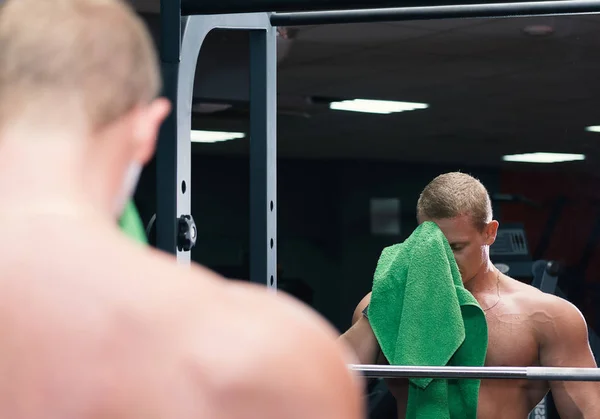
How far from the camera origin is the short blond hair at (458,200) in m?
1.80

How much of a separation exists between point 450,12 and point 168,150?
21.7 inches

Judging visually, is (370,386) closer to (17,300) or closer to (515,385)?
(515,385)

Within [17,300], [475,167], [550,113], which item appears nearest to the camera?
[17,300]

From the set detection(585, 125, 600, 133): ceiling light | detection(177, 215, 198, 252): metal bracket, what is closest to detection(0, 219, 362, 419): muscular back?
detection(177, 215, 198, 252): metal bracket

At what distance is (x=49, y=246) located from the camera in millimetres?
402

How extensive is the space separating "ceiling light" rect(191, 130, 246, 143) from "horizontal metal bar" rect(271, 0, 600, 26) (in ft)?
25.2

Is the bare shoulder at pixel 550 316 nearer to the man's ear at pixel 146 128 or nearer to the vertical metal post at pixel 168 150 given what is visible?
the vertical metal post at pixel 168 150

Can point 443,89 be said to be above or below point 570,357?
above

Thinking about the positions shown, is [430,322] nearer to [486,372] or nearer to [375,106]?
[486,372]

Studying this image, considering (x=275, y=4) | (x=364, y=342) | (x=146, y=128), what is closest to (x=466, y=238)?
(x=364, y=342)

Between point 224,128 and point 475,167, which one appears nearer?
point 224,128

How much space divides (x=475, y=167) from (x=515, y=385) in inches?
336

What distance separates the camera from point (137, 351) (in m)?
0.39

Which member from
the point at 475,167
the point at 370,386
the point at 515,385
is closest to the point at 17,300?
the point at 515,385
